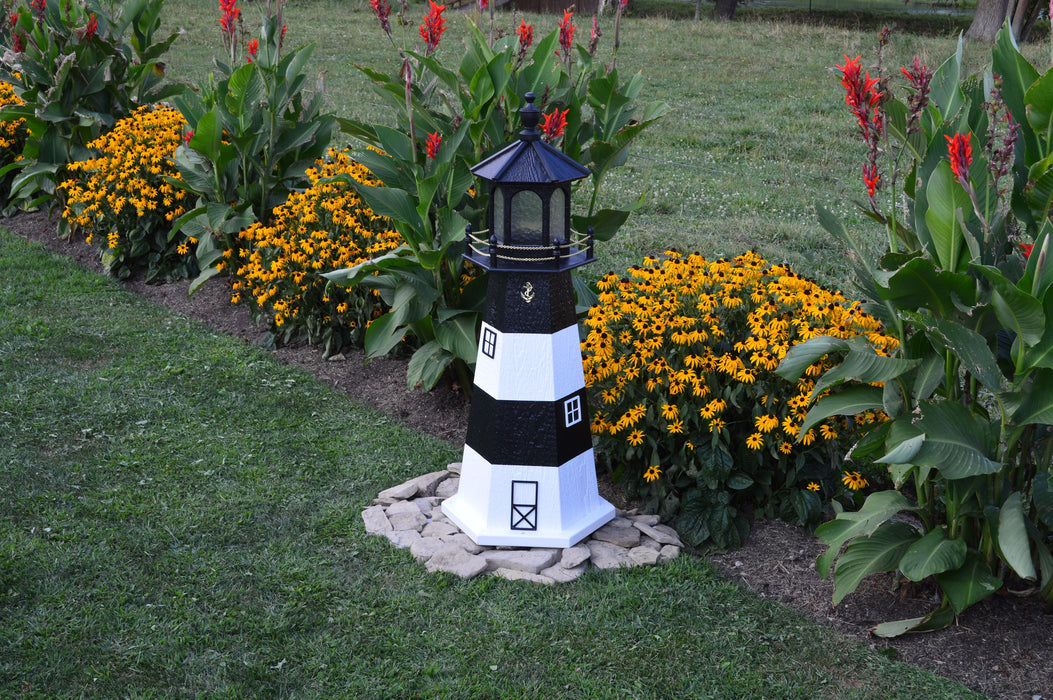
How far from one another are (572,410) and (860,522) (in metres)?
1.30

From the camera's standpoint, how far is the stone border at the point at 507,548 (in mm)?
4340

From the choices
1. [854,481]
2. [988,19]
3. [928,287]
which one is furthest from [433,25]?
[988,19]

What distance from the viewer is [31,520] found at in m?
4.68

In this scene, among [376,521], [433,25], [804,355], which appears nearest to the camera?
[804,355]

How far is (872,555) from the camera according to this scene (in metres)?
3.88

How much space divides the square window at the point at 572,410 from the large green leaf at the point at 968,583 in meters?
1.62

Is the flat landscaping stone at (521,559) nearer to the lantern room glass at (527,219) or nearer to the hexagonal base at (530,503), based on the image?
the hexagonal base at (530,503)

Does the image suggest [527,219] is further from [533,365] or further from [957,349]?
[957,349]

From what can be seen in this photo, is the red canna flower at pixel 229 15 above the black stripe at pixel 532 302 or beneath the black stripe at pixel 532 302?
above

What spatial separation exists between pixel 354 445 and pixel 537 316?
183 centimetres

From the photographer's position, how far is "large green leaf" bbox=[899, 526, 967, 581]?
3.64 m

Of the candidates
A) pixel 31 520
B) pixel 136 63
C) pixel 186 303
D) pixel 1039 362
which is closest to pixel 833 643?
pixel 1039 362

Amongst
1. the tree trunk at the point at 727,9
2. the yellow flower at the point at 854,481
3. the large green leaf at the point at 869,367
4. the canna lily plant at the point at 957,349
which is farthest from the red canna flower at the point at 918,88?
the tree trunk at the point at 727,9

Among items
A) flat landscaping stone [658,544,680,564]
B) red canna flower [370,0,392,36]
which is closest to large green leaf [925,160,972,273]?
flat landscaping stone [658,544,680,564]
